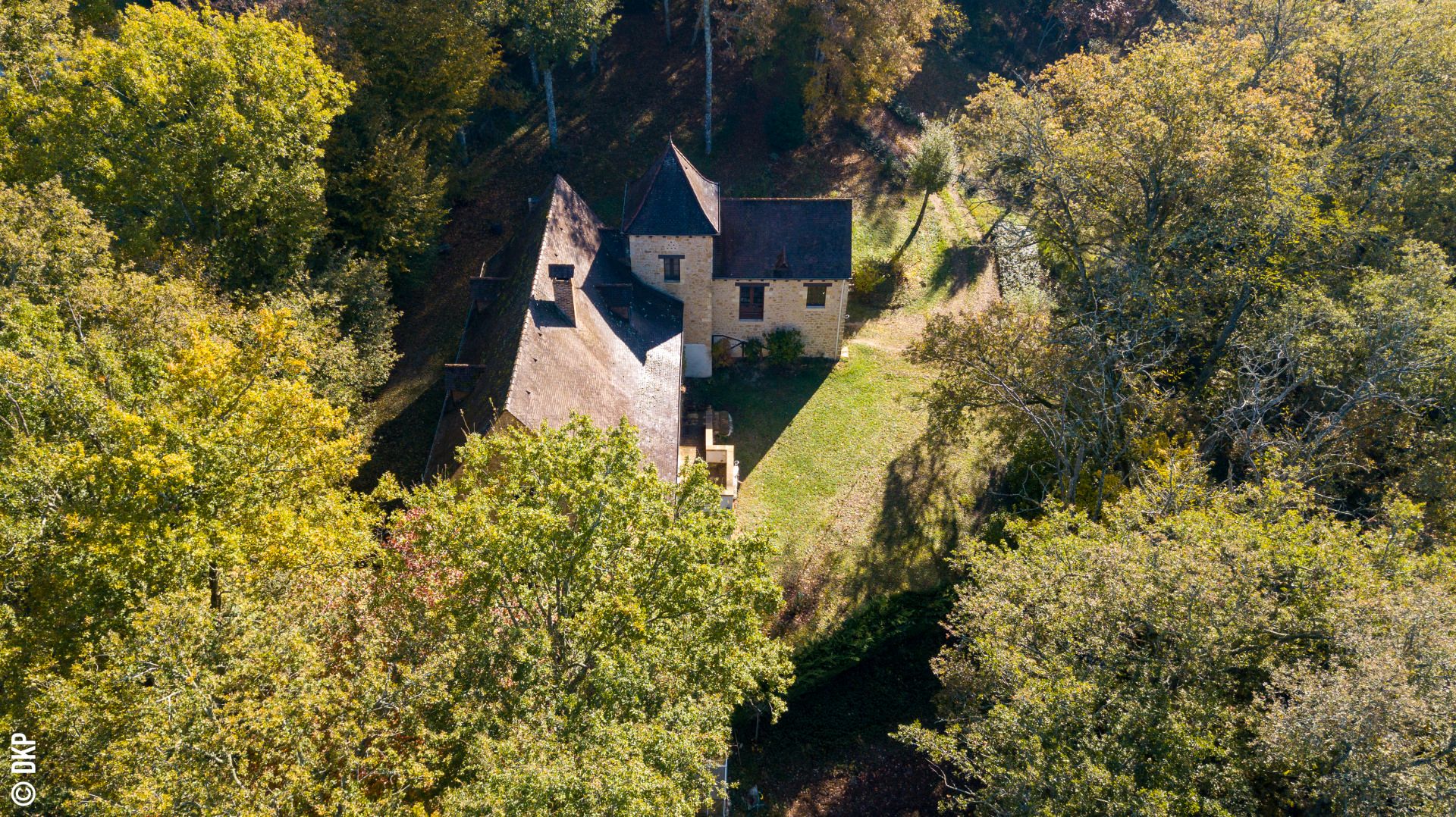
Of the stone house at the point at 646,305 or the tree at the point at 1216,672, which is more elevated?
the stone house at the point at 646,305

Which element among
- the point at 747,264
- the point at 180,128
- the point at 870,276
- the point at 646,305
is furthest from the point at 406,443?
the point at 870,276

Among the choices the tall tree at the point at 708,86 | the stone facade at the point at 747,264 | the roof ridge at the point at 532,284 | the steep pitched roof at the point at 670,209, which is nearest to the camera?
the roof ridge at the point at 532,284

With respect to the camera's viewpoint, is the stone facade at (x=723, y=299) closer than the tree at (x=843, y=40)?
Yes

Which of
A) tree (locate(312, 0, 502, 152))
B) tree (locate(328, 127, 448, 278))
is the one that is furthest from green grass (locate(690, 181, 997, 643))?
tree (locate(312, 0, 502, 152))

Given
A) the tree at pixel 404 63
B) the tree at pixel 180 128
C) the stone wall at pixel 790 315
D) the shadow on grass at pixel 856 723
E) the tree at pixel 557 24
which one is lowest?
the shadow on grass at pixel 856 723

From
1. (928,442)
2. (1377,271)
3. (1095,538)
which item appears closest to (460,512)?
(1095,538)

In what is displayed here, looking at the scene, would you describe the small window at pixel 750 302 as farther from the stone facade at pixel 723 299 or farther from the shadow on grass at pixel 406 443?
the shadow on grass at pixel 406 443

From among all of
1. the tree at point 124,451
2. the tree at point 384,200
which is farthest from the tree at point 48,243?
the tree at point 384,200
